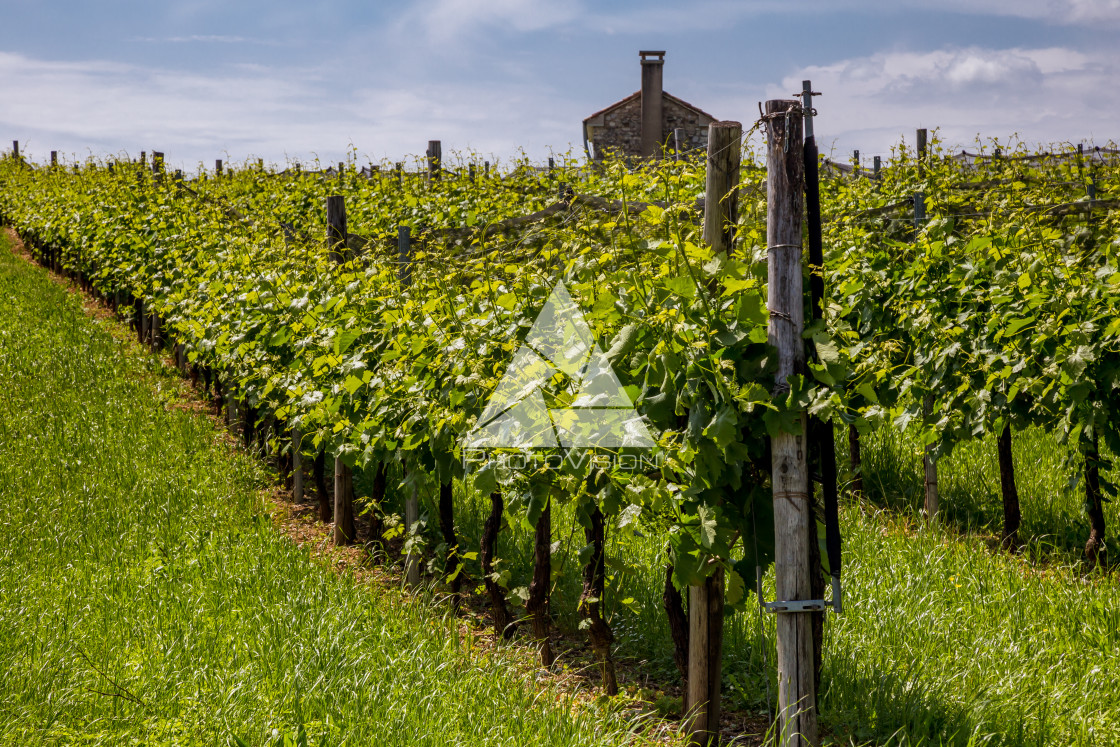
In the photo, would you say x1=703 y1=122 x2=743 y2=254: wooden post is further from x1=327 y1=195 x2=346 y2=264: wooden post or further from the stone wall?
the stone wall

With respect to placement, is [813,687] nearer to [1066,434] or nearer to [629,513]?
[629,513]

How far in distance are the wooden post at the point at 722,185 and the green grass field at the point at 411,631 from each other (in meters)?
1.04

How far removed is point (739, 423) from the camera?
8.44 feet

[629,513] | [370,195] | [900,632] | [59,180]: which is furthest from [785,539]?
[59,180]

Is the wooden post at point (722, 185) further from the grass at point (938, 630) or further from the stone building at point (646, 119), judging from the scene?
the stone building at point (646, 119)

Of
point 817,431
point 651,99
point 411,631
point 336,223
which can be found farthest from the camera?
point 651,99

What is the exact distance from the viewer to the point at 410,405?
393 cm

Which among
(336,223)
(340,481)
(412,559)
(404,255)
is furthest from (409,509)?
(336,223)

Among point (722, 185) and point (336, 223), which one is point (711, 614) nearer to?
point (722, 185)

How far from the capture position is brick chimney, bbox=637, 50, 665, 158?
22.8m

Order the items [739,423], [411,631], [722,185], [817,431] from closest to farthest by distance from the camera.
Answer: [739,423]
[817,431]
[722,185]
[411,631]

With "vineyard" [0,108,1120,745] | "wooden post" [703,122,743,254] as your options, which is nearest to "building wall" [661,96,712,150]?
"vineyard" [0,108,1120,745]

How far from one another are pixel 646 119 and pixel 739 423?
864 inches

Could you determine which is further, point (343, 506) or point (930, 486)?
point (930, 486)
